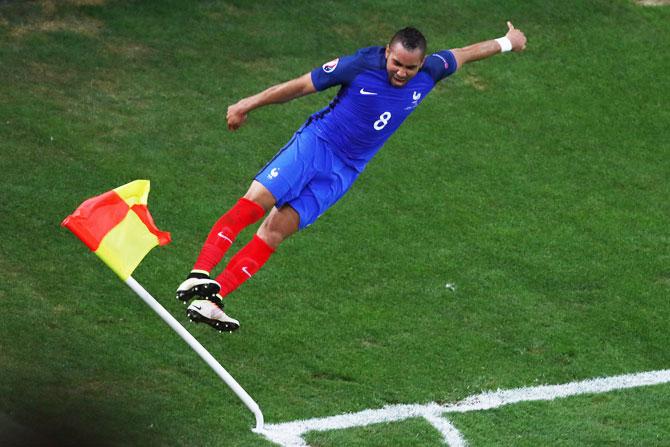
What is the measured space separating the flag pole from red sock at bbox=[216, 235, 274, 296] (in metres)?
0.47

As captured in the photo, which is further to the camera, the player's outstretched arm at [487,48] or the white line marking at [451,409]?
the player's outstretched arm at [487,48]

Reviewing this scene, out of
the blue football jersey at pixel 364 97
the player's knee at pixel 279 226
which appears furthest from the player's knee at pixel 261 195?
the blue football jersey at pixel 364 97

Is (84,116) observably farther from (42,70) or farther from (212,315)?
(212,315)

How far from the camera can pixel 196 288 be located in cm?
1009

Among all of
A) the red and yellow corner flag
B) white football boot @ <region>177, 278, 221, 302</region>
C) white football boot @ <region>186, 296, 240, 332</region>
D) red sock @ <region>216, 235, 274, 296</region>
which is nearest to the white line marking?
white football boot @ <region>186, 296, 240, 332</region>

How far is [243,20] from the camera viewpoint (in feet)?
58.9

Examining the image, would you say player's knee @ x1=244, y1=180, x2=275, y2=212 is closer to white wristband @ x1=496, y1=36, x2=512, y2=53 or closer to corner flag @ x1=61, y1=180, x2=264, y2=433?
corner flag @ x1=61, y1=180, x2=264, y2=433

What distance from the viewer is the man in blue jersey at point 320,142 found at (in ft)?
34.3

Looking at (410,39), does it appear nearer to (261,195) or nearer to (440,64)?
(440,64)

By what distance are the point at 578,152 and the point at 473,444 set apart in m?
5.90

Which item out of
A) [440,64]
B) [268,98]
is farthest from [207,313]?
[440,64]

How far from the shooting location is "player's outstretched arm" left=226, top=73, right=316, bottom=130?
33.9 feet

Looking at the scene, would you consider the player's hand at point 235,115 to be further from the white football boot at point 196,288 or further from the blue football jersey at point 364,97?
the white football boot at point 196,288

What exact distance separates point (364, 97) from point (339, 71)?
0.88 feet
